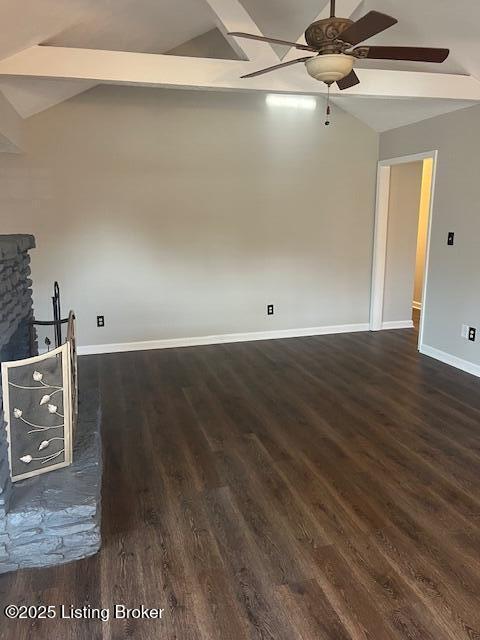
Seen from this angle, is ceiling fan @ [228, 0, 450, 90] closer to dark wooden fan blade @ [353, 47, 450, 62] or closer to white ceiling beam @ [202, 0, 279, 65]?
dark wooden fan blade @ [353, 47, 450, 62]

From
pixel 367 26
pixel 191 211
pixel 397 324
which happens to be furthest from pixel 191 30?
pixel 397 324

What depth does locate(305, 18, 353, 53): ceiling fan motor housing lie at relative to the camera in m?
2.32

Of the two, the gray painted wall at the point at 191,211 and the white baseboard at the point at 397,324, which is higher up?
the gray painted wall at the point at 191,211

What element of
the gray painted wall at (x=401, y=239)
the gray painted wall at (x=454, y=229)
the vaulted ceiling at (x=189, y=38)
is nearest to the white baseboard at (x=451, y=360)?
the gray painted wall at (x=454, y=229)

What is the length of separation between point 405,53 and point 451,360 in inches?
123

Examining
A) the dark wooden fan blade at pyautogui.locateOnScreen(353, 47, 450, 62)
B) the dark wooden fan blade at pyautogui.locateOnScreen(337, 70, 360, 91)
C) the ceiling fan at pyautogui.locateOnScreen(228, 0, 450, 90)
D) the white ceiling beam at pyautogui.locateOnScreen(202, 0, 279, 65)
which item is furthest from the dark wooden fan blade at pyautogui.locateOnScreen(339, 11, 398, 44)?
the white ceiling beam at pyautogui.locateOnScreen(202, 0, 279, 65)

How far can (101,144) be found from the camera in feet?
15.4

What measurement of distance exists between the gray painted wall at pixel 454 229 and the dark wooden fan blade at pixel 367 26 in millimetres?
2430

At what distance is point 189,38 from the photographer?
4492mm

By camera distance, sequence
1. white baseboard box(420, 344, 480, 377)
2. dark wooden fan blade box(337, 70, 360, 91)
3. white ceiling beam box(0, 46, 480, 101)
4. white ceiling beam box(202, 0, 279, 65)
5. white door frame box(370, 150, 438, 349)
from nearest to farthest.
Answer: dark wooden fan blade box(337, 70, 360, 91) → white ceiling beam box(0, 46, 480, 101) → white ceiling beam box(202, 0, 279, 65) → white baseboard box(420, 344, 480, 377) → white door frame box(370, 150, 438, 349)

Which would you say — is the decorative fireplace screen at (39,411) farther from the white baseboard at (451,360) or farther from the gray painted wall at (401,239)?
the gray painted wall at (401,239)

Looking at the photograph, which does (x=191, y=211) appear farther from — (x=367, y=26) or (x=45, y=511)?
(x=45, y=511)

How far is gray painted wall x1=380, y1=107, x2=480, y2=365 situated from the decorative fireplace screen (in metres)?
3.72

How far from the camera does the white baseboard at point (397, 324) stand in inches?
239
